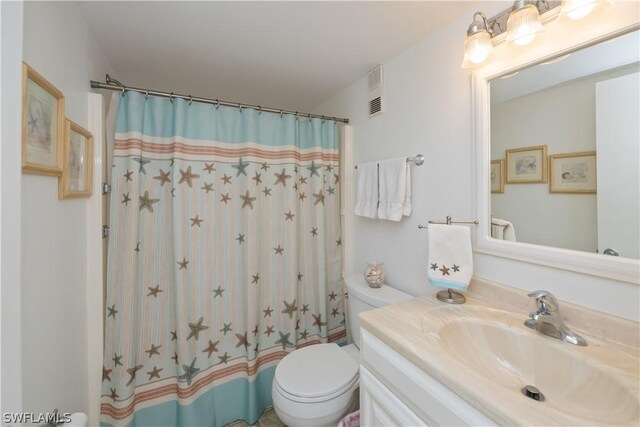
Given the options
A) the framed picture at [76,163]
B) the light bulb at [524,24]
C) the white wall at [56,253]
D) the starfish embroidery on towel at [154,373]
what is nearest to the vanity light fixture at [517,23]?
the light bulb at [524,24]

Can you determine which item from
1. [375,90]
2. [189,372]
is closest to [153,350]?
→ [189,372]

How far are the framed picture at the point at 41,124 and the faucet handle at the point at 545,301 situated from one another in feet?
→ 5.05

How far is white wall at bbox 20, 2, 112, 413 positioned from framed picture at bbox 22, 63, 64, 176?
0.05m

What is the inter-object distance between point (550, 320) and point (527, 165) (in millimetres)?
547

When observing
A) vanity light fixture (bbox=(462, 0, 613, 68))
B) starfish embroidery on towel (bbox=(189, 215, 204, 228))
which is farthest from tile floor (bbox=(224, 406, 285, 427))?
vanity light fixture (bbox=(462, 0, 613, 68))

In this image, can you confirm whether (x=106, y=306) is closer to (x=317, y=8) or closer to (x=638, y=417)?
(x=317, y=8)

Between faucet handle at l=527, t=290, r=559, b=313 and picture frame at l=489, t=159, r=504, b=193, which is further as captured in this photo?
picture frame at l=489, t=159, r=504, b=193

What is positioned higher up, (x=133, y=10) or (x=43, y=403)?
(x=133, y=10)

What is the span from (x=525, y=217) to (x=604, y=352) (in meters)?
0.45

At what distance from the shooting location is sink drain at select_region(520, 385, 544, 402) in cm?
68

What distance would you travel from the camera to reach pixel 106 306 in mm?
1277

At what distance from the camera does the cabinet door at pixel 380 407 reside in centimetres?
74

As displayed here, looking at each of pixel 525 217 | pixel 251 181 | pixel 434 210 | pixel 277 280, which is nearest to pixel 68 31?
pixel 251 181

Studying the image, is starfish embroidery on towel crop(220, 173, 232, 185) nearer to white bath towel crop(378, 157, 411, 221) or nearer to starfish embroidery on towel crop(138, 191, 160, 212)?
starfish embroidery on towel crop(138, 191, 160, 212)
